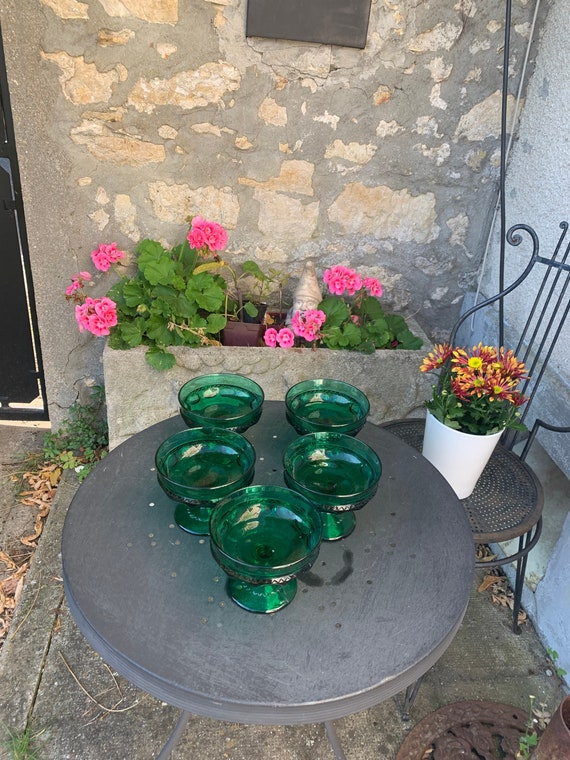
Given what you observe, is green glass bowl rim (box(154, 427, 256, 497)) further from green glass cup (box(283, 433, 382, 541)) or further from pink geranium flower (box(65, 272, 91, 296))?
pink geranium flower (box(65, 272, 91, 296))

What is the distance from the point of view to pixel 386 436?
1557mm

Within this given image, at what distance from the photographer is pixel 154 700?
65.5 inches

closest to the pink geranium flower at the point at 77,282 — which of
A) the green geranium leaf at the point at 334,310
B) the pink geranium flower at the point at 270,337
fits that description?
the pink geranium flower at the point at 270,337

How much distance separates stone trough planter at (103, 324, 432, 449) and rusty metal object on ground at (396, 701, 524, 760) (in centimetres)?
117

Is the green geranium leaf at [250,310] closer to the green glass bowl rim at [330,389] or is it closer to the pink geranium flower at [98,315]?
the pink geranium flower at [98,315]

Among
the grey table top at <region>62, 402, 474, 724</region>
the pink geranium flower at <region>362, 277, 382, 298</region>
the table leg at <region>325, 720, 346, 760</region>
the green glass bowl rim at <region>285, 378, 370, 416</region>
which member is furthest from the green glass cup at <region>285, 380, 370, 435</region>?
the pink geranium flower at <region>362, 277, 382, 298</region>

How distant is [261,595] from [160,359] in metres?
1.37

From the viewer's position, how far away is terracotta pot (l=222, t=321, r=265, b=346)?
2.33 meters

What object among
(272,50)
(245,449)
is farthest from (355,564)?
(272,50)

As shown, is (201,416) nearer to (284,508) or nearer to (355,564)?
(284,508)

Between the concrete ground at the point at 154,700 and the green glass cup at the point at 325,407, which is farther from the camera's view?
the concrete ground at the point at 154,700

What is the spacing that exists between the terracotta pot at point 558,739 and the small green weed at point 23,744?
139 cm

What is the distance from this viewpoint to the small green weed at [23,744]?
1479 millimetres

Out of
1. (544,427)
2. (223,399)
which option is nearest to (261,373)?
(223,399)
